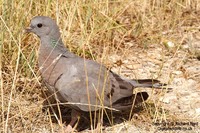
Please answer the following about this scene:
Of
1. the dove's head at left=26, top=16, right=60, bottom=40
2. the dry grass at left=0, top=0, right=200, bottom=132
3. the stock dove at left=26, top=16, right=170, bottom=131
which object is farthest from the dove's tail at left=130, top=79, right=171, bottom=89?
the dove's head at left=26, top=16, right=60, bottom=40

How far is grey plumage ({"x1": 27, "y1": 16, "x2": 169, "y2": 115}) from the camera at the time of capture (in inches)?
144

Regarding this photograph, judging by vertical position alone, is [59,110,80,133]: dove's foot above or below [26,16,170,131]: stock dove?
below

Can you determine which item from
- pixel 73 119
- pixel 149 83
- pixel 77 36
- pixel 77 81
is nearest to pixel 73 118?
pixel 73 119

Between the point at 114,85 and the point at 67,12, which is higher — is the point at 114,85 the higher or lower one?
the lower one

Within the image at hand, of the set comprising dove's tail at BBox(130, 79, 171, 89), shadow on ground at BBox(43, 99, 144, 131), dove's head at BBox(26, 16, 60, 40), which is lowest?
shadow on ground at BBox(43, 99, 144, 131)

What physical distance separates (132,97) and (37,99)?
84 centimetres

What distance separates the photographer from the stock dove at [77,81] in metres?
3.65

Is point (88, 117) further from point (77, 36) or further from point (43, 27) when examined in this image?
point (77, 36)

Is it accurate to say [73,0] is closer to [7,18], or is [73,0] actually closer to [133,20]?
[7,18]

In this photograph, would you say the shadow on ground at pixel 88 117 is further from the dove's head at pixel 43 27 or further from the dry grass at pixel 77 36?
the dove's head at pixel 43 27

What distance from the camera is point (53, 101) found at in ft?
13.6

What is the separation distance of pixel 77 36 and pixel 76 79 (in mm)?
1278

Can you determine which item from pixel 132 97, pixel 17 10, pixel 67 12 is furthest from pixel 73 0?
pixel 132 97

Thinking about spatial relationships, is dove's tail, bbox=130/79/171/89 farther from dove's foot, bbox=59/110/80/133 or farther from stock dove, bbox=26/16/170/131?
dove's foot, bbox=59/110/80/133
